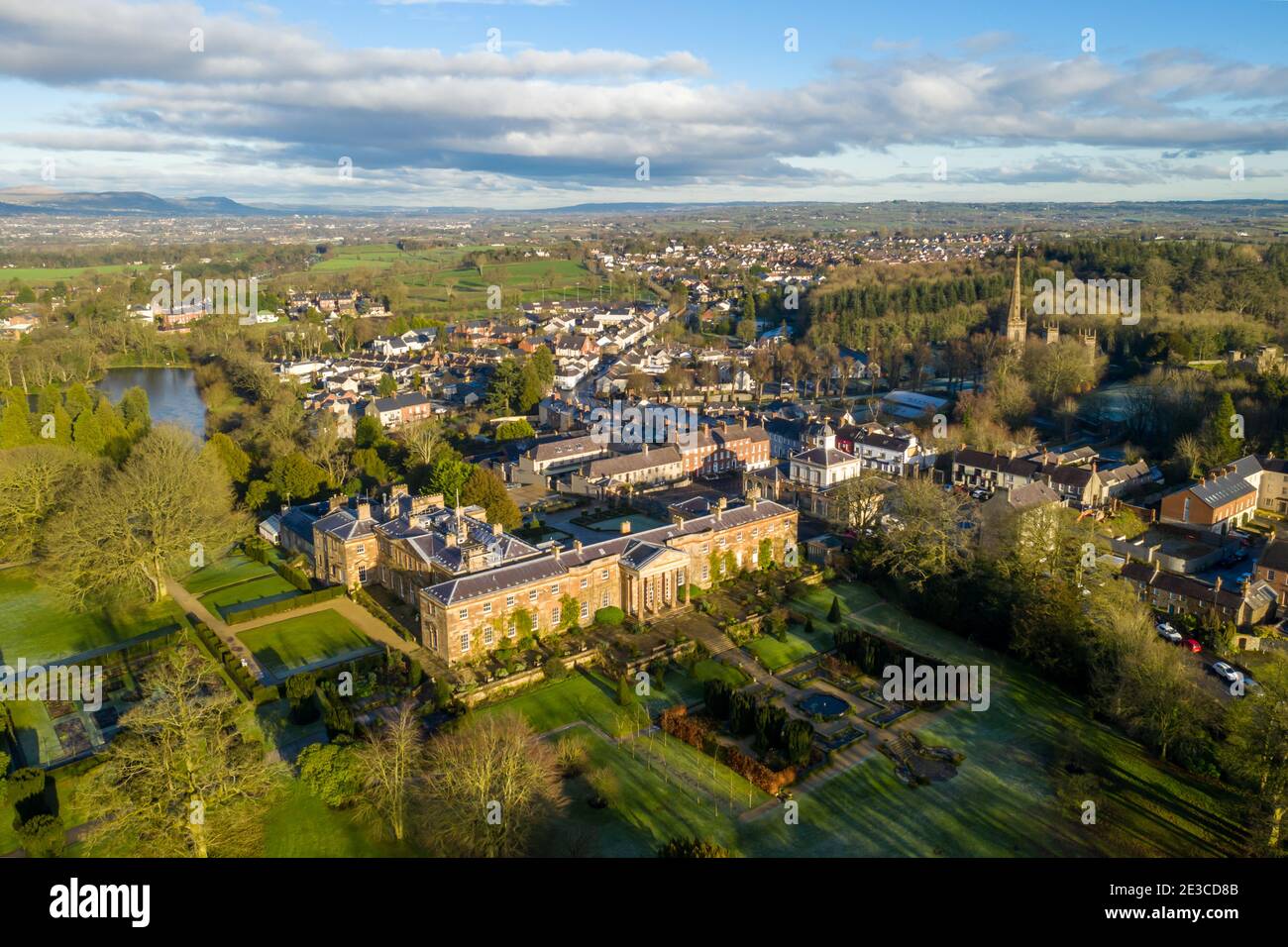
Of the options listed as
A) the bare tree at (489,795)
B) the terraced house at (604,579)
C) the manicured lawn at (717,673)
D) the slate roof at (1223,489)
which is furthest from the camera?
the slate roof at (1223,489)

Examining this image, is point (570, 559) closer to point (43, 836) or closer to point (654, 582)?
point (654, 582)

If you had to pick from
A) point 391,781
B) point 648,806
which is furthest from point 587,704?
point 391,781

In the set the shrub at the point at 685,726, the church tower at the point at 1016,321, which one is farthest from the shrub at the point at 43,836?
the church tower at the point at 1016,321

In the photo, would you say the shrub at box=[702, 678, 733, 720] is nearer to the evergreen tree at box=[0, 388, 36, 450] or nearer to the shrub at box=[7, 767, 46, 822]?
the shrub at box=[7, 767, 46, 822]

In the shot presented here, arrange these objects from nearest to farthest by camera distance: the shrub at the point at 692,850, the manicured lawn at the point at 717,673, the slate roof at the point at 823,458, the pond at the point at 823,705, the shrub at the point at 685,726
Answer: the shrub at the point at 692,850, the shrub at the point at 685,726, the pond at the point at 823,705, the manicured lawn at the point at 717,673, the slate roof at the point at 823,458

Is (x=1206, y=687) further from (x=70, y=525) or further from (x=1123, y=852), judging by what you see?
(x=70, y=525)

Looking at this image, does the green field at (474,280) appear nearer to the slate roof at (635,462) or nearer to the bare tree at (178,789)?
the slate roof at (635,462)

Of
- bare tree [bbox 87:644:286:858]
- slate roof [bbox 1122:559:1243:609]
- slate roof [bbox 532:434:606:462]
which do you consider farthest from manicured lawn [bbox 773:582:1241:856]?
slate roof [bbox 532:434:606:462]

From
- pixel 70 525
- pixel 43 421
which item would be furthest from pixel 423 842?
pixel 43 421
